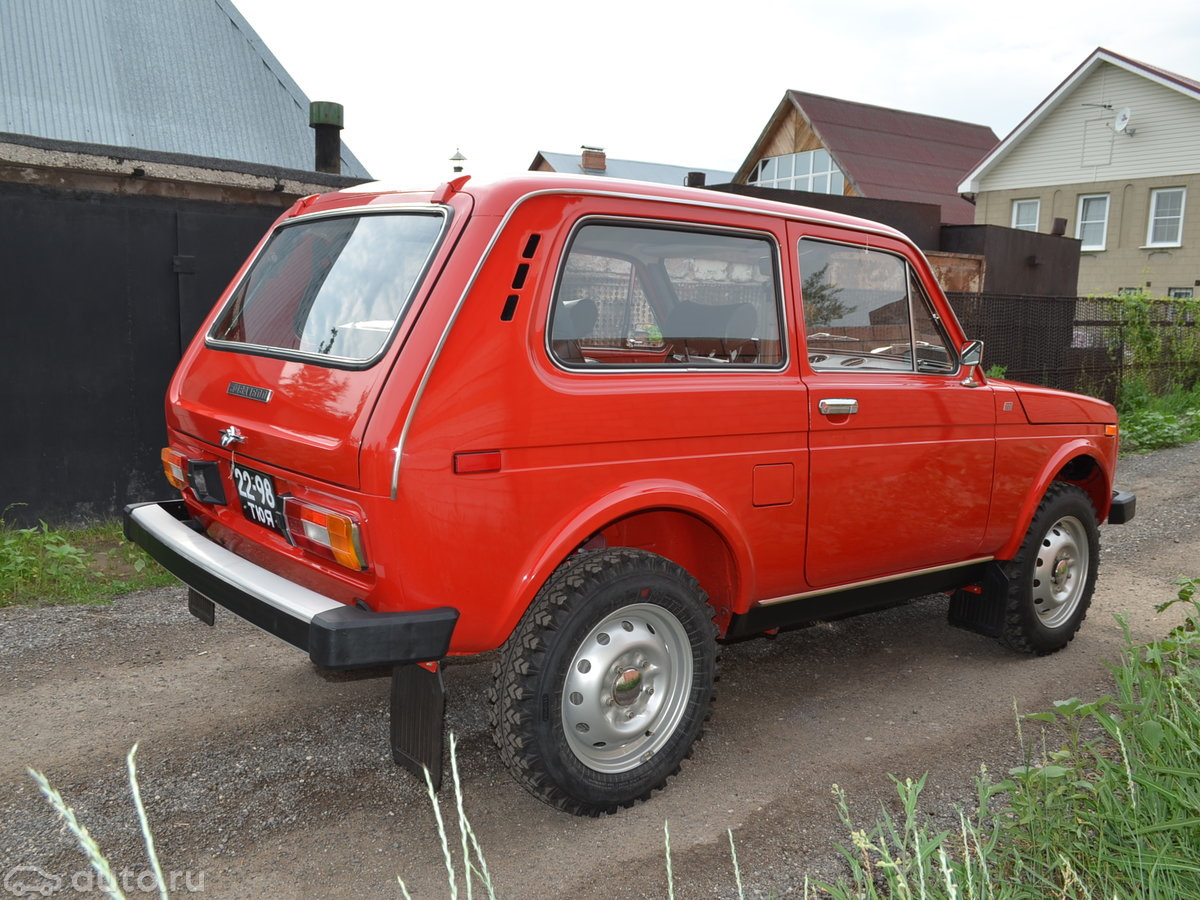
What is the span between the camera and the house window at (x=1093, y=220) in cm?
2720

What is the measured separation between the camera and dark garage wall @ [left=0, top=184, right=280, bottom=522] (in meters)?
6.46

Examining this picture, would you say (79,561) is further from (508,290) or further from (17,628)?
(508,290)

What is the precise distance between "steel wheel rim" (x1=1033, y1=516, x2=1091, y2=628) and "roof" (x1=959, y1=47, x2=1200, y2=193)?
976 inches

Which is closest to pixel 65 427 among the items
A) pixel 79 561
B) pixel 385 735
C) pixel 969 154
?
pixel 79 561

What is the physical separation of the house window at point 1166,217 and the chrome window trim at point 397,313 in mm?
27134

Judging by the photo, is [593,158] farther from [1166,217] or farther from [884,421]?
[884,421]

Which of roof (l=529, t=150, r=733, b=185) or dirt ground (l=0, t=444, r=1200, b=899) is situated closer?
dirt ground (l=0, t=444, r=1200, b=899)

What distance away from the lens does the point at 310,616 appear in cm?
277

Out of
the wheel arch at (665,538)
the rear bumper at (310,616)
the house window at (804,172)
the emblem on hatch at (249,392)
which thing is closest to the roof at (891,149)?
the house window at (804,172)

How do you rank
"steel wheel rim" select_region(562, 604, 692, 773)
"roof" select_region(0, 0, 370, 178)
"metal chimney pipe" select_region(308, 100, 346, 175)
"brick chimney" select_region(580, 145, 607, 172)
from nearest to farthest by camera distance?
1. "steel wheel rim" select_region(562, 604, 692, 773)
2. "metal chimney pipe" select_region(308, 100, 346, 175)
3. "roof" select_region(0, 0, 370, 178)
4. "brick chimney" select_region(580, 145, 607, 172)

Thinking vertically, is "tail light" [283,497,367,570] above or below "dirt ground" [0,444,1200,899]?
above

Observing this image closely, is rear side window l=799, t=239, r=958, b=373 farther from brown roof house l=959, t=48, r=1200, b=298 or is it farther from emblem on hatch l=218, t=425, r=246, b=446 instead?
brown roof house l=959, t=48, r=1200, b=298

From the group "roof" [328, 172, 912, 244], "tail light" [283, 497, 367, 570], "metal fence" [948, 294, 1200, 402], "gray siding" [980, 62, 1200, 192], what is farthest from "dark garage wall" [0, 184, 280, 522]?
"gray siding" [980, 62, 1200, 192]

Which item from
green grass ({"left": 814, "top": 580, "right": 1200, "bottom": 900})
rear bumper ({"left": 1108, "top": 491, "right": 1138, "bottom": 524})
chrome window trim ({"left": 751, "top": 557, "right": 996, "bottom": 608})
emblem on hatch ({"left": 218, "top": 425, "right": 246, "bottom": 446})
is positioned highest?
emblem on hatch ({"left": 218, "top": 425, "right": 246, "bottom": 446})
